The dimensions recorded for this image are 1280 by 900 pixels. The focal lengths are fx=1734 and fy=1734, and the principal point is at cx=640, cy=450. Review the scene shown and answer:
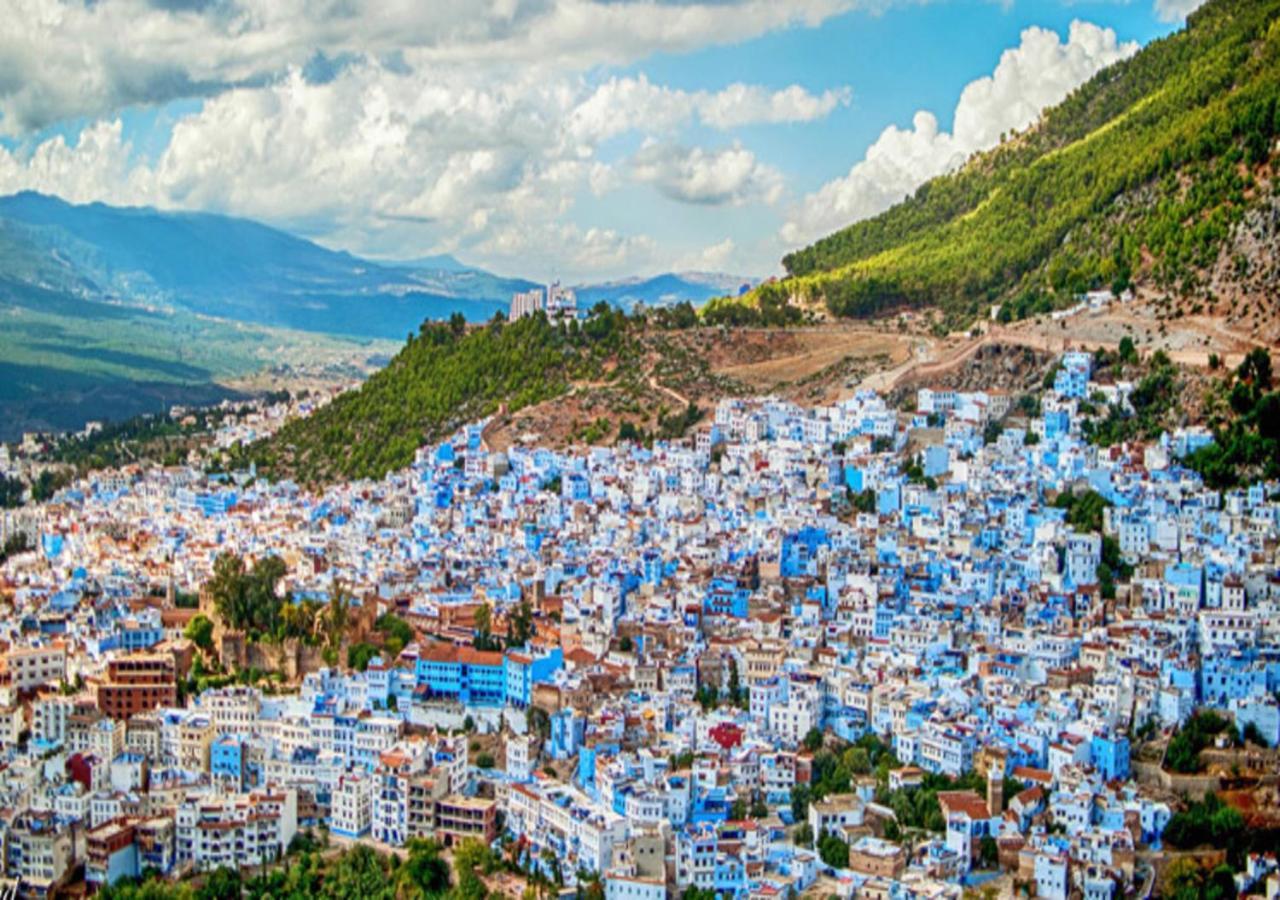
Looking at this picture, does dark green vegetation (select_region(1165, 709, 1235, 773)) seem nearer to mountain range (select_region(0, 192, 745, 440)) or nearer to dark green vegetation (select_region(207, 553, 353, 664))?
dark green vegetation (select_region(207, 553, 353, 664))

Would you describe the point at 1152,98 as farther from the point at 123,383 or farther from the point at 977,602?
the point at 123,383

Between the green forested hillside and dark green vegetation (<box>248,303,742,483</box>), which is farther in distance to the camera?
the green forested hillside

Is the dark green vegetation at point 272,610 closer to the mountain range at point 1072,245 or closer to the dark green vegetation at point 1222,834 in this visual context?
the dark green vegetation at point 1222,834

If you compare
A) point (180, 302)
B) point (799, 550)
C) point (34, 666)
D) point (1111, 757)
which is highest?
point (180, 302)

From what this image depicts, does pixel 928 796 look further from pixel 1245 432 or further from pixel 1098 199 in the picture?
pixel 1098 199

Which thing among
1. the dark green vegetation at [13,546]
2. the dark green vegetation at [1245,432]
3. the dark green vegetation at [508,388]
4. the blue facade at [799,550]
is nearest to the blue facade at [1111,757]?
the blue facade at [799,550]

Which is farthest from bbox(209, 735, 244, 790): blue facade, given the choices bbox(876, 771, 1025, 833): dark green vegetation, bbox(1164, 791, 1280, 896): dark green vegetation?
bbox(1164, 791, 1280, 896): dark green vegetation

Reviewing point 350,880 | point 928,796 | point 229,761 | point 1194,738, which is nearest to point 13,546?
point 229,761
